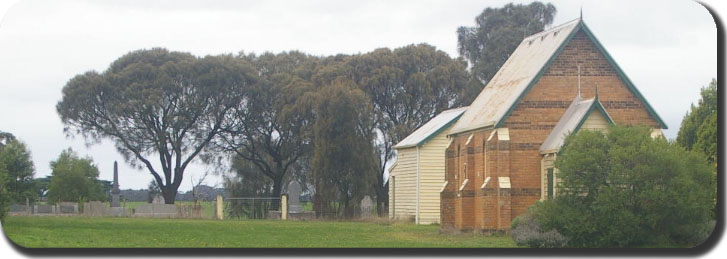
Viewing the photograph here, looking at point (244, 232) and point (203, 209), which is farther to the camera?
point (203, 209)

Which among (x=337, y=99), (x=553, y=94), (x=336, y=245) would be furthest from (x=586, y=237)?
(x=337, y=99)

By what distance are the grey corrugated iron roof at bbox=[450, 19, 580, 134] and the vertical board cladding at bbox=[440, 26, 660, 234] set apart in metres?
0.37

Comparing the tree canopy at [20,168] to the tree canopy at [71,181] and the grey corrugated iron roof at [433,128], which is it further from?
the grey corrugated iron roof at [433,128]

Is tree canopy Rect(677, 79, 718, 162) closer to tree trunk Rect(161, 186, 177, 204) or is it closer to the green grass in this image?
the green grass

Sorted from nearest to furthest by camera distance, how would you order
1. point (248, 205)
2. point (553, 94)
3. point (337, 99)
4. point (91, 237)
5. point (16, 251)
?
point (16, 251) → point (91, 237) → point (553, 94) → point (337, 99) → point (248, 205)

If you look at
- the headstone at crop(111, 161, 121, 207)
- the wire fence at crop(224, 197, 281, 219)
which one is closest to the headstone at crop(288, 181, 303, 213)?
the wire fence at crop(224, 197, 281, 219)

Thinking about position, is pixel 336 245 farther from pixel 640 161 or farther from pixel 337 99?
pixel 337 99

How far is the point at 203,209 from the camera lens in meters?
73.6

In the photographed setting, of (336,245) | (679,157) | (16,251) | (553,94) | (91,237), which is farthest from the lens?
(553,94)

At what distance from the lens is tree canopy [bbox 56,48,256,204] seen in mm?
84312

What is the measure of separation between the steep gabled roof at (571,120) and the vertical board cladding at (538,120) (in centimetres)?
40

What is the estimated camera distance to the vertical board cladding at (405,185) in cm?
6088

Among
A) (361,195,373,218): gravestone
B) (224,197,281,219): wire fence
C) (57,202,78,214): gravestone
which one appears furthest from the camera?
(224,197,281,219): wire fence

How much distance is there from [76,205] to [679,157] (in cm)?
4685
